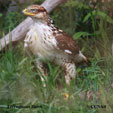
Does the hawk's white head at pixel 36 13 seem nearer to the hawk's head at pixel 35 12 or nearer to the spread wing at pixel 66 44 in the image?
the hawk's head at pixel 35 12

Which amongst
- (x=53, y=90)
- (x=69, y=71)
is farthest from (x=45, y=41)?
(x=53, y=90)

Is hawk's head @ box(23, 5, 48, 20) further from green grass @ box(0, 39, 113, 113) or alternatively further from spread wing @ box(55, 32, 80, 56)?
green grass @ box(0, 39, 113, 113)

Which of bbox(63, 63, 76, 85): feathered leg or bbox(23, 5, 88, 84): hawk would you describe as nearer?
bbox(23, 5, 88, 84): hawk

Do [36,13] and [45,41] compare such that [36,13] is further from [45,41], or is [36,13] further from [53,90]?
[53,90]

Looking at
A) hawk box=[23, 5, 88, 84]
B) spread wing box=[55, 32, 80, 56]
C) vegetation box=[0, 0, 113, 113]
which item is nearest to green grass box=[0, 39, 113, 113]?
vegetation box=[0, 0, 113, 113]

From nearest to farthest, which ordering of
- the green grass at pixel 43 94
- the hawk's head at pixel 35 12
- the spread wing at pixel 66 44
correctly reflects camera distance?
the green grass at pixel 43 94 < the hawk's head at pixel 35 12 < the spread wing at pixel 66 44

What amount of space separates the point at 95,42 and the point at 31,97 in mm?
2517

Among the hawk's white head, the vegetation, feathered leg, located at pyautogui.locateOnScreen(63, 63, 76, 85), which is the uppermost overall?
the hawk's white head

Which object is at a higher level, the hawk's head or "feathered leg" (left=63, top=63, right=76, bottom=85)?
the hawk's head

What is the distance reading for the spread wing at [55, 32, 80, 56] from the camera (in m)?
5.37

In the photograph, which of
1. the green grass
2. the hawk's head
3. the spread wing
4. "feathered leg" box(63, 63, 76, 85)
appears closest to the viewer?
the green grass

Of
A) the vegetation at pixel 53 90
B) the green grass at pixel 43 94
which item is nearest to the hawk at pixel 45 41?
the vegetation at pixel 53 90

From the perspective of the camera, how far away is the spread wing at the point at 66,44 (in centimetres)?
537

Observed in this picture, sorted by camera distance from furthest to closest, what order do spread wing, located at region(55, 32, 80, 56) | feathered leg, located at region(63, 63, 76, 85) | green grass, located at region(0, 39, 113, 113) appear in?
feathered leg, located at region(63, 63, 76, 85), spread wing, located at region(55, 32, 80, 56), green grass, located at region(0, 39, 113, 113)
